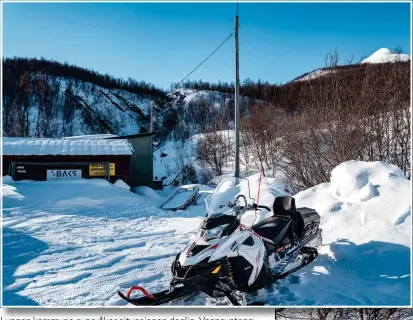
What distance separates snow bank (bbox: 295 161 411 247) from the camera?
92.8 inches

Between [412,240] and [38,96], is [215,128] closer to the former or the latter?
[38,96]

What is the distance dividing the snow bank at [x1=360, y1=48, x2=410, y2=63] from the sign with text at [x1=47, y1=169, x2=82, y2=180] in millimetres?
5786

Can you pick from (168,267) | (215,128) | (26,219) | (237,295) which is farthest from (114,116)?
(237,295)

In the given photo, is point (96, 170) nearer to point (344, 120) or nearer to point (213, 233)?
point (344, 120)

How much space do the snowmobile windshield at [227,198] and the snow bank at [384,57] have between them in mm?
1980

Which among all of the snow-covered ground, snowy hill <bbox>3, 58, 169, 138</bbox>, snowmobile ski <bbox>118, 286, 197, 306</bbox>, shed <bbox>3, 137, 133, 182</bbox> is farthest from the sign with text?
snowmobile ski <bbox>118, 286, 197, 306</bbox>

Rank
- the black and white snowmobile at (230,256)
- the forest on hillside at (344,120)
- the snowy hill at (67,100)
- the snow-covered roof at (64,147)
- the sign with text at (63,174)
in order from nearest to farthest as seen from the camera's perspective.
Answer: the black and white snowmobile at (230,256) → the snowy hill at (67,100) → the forest on hillside at (344,120) → the sign with text at (63,174) → the snow-covered roof at (64,147)

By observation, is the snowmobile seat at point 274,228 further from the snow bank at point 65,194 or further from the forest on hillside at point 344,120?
the snow bank at point 65,194

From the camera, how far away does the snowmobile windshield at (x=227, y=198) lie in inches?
74.1

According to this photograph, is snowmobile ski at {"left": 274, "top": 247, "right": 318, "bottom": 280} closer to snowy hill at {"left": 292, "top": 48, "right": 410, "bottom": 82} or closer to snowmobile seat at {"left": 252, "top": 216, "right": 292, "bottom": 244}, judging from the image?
snowmobile seat at {"left": 252, "top": 216, "right": 292, "bottom": 244}

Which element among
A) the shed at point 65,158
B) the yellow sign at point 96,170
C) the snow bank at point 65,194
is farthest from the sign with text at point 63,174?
the snow bank at point 65,194

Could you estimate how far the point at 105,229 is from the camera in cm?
350

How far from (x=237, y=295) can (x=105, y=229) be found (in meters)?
2.13

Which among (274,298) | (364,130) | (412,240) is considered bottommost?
(274,298)
